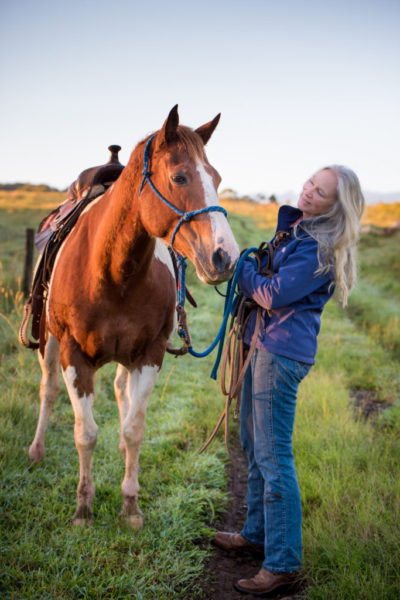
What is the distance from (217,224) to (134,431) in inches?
65.2

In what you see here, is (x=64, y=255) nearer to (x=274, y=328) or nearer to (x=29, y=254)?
(x=274, y=328)

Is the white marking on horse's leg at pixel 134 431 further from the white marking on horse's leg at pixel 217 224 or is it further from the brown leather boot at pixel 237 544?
the white marking on horse's leg at pixel 217 224

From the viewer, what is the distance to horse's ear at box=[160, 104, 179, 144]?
1897mm

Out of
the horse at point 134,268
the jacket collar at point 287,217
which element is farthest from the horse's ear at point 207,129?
the jacket collar at point 287,217

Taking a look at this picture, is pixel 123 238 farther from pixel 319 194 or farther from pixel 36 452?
pixel 36 452

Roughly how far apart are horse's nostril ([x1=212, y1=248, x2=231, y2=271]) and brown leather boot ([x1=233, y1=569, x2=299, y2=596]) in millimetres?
1615

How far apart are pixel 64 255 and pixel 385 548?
8.27 feet

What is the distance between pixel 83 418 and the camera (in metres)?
2.61

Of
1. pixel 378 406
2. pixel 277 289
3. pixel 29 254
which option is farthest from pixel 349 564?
pixel 29 254

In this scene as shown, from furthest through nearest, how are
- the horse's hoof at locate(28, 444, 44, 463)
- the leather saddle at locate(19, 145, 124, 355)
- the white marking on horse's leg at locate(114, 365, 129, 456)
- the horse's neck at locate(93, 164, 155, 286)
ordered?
1. the white marking on horse's leg at locate(114, 365, 129, 456)
2. the horse's hoof at locate(28, 444, 44, 463)
3. the leather saddle at locate(19, 145, 124, 355)
4. the horse's neck at locate(93, 164, 155, 286)

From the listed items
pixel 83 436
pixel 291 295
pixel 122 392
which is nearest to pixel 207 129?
pixel 291 295

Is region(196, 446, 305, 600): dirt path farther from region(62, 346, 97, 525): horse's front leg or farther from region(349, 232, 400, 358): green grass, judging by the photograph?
region(349, 232, 400, 358): green grass

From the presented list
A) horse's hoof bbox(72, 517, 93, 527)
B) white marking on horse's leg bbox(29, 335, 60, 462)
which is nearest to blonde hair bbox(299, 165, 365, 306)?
horse's hoof bbox(72, 517, 93, 527)

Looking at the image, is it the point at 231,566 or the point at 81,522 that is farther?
the point at 81,522
